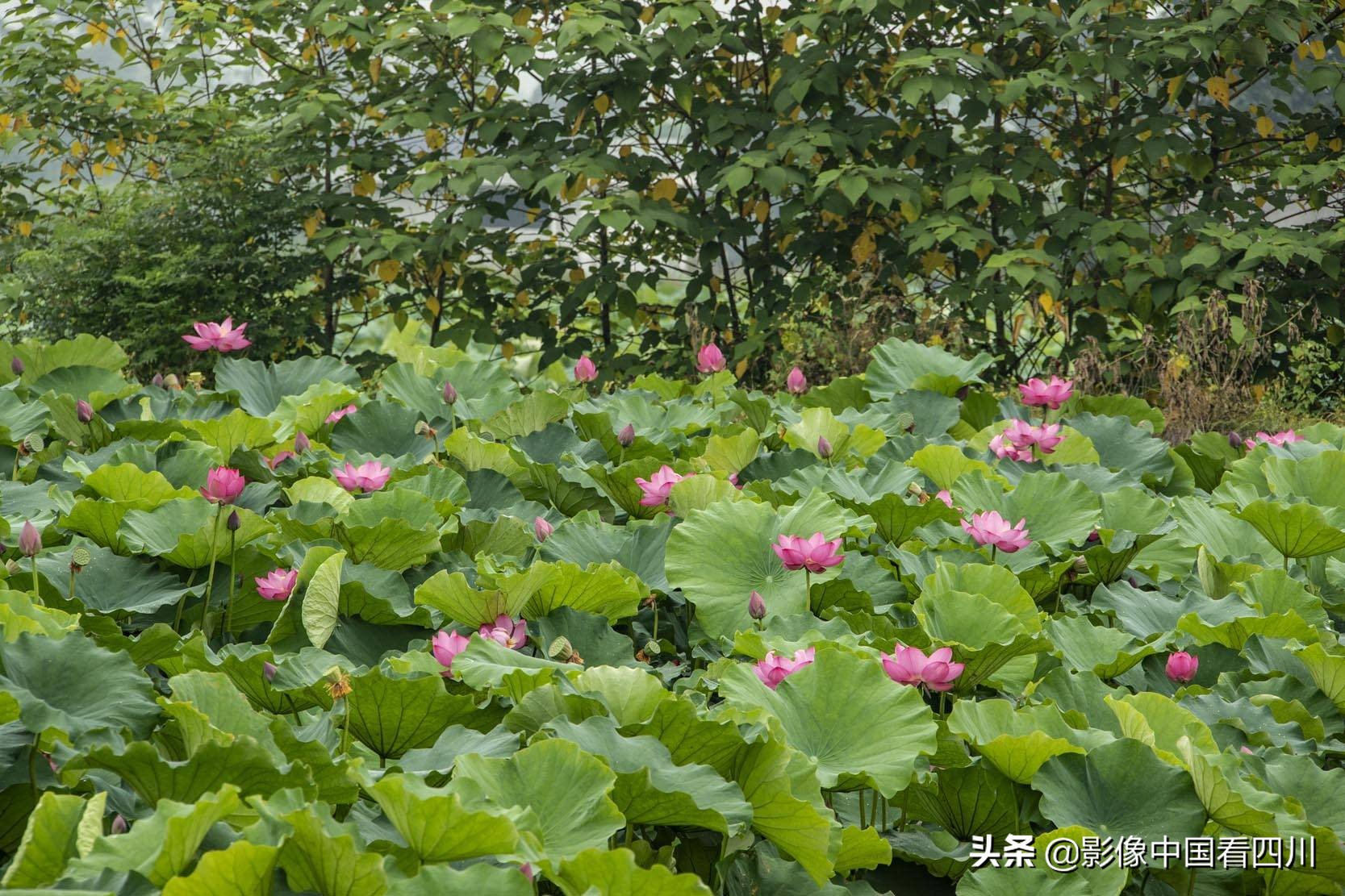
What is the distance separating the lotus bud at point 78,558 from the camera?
4.70 feet

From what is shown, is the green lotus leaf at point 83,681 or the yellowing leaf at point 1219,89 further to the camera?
the yellowing leaf at point 1219,89

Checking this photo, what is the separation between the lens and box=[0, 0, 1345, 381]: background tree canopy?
482 cm

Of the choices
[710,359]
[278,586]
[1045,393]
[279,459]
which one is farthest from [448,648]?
[710,359]

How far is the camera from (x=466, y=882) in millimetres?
841

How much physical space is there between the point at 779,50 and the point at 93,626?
4.79m

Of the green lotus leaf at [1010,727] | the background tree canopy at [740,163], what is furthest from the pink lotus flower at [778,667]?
the background tree canopy at [740,163]

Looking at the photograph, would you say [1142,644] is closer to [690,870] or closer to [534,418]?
[690,870]

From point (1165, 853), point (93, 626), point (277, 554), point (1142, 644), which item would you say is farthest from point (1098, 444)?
point (93, 626)

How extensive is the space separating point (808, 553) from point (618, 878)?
645 mm

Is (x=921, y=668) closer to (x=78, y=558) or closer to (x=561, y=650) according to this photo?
(x=561, y=650)

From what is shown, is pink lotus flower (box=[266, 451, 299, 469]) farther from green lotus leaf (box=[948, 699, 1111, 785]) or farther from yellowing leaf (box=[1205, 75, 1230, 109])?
yellowing leaf (box=[1205, 75, 1230, 109])

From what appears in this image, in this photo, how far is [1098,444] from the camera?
2.31m

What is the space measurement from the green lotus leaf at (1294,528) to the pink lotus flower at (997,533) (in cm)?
33

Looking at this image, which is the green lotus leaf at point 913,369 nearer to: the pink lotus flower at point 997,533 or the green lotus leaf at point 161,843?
the pink lotus flower at point 997,533
